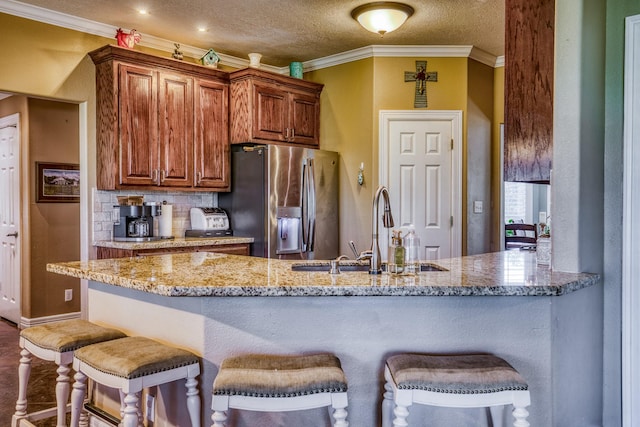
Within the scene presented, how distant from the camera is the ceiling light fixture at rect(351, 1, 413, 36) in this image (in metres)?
3.73

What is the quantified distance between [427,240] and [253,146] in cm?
187

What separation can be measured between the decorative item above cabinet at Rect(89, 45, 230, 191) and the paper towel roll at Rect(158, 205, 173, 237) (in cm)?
23

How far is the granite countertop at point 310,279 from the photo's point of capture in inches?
71.2

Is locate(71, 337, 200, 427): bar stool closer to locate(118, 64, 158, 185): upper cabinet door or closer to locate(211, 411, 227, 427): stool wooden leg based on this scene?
locate(211, 411, 227, 427): stool wooden leg

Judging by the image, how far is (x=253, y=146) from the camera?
15.6ft

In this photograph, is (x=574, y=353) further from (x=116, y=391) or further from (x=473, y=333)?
(x=116, y=391)

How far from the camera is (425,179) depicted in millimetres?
4906

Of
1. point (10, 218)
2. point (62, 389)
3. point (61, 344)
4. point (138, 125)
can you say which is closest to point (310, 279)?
point (61, 344)

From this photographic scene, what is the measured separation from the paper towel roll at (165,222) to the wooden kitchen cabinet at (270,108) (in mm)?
880

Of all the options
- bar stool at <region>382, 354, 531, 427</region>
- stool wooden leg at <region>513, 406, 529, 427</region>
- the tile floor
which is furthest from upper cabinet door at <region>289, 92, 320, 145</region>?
stool wooden leg at <region>513, 406, 529, 427</region>

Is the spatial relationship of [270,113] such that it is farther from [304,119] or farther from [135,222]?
[135,222]

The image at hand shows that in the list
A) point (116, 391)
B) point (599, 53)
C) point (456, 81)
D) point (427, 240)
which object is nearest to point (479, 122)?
point (456, 81)

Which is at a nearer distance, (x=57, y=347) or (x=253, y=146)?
(x=57, y=347)

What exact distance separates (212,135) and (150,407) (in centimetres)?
288
